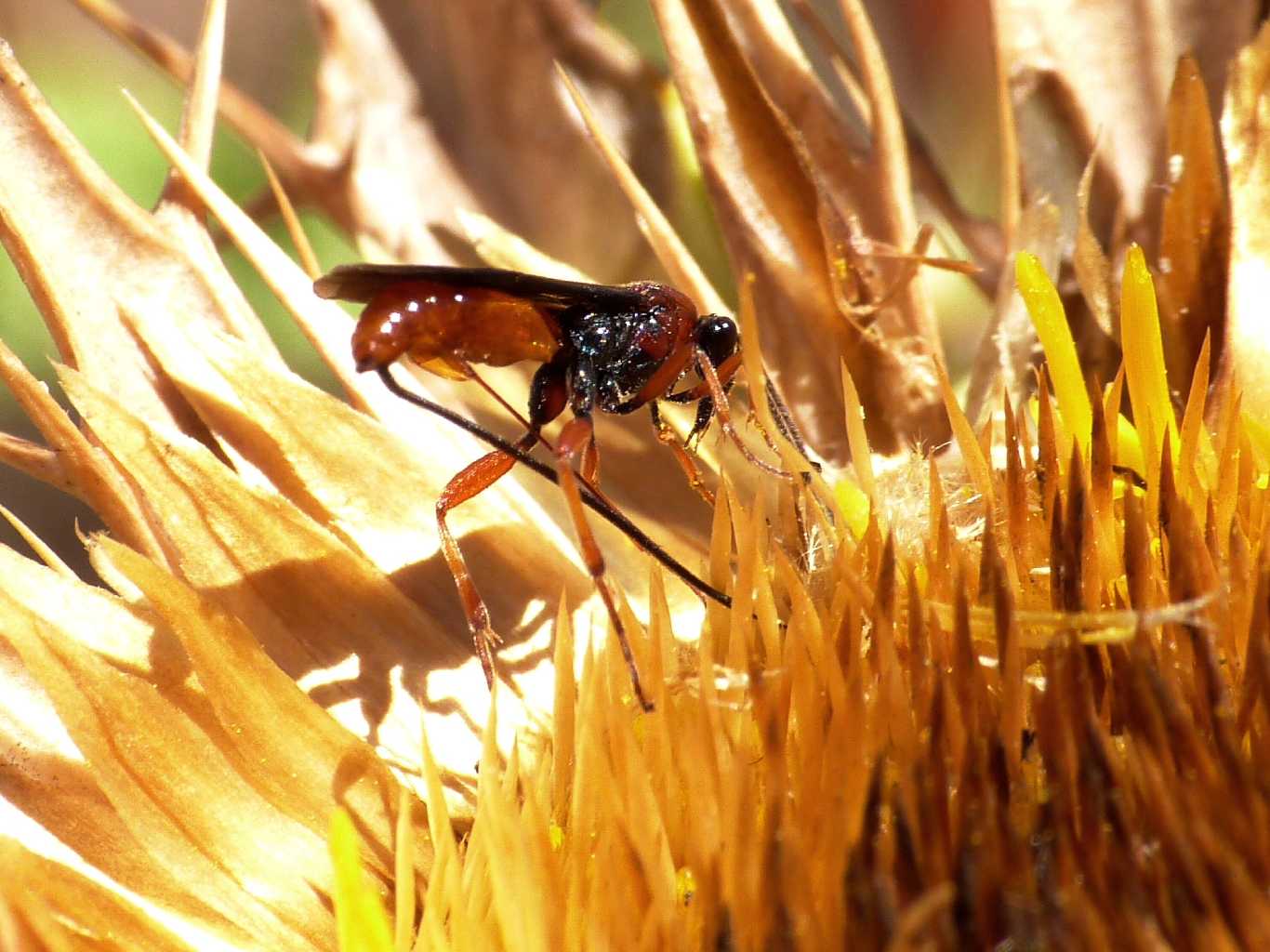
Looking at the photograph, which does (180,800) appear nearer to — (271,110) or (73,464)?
(73,464)

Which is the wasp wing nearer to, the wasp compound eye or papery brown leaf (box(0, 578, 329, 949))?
the wasp compound eye

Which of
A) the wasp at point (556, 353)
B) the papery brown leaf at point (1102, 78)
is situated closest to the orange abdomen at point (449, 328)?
the wasp at point (556, 353)

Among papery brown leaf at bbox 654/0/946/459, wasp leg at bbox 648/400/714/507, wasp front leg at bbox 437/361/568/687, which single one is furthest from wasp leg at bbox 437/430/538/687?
papery brown leaf at bbox 654/0/946/459

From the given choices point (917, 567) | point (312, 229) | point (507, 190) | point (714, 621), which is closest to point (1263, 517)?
point (917, 567)

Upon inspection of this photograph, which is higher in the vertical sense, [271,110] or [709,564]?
[271,110]

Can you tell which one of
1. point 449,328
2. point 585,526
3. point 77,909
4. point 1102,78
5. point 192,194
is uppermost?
point 1102,78

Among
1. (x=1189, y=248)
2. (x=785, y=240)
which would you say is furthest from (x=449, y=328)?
(x=1189, y=248)
